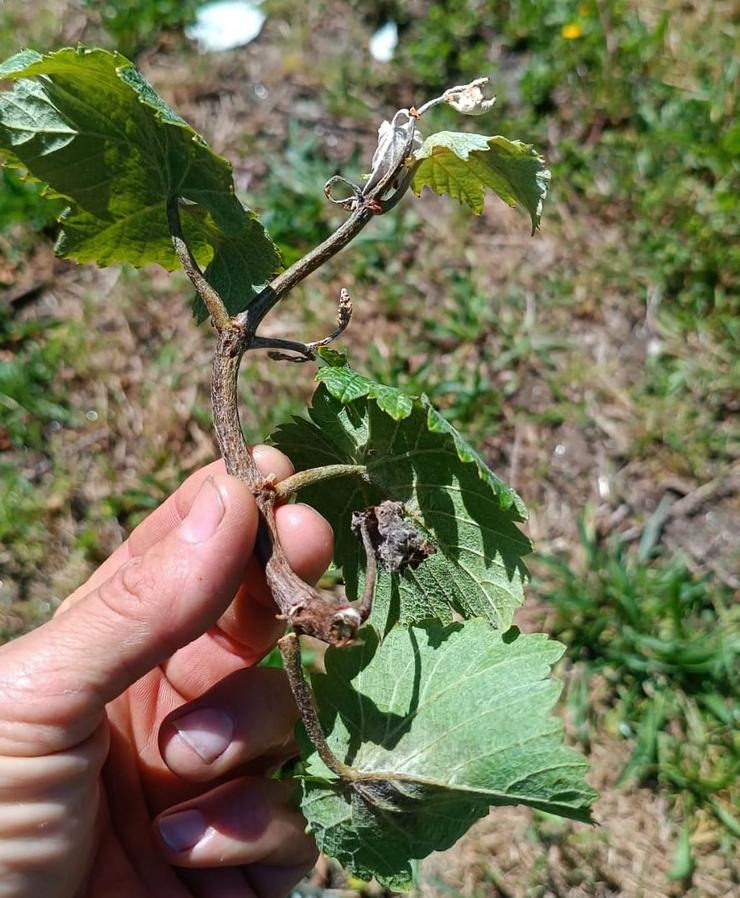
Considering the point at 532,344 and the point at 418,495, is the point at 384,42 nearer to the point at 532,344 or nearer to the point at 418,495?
the point at 532,344

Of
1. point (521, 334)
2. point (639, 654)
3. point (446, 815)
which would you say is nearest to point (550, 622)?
point (639, 654)

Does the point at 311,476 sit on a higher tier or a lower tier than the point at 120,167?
lower

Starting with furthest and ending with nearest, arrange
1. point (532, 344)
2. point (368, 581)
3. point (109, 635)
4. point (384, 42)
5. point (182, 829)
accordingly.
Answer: point (384, 42)
point (532, 344)
point (182, 829)
point (109, 635)
point (368, 581)

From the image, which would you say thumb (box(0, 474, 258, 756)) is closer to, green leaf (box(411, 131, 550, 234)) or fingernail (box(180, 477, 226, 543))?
fingernail (box(180, 477, 226, 543))

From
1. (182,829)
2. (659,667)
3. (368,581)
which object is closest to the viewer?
(368,581)

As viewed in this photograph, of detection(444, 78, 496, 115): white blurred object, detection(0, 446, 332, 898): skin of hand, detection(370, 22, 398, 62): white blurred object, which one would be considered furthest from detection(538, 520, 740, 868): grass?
detection(370, 22, 398, 62): white blurred object

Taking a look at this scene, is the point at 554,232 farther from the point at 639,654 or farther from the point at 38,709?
the point at 38,709

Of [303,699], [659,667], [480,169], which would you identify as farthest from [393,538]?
[659,667]

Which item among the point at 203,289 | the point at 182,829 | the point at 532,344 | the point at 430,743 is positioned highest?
the point at 203,289
